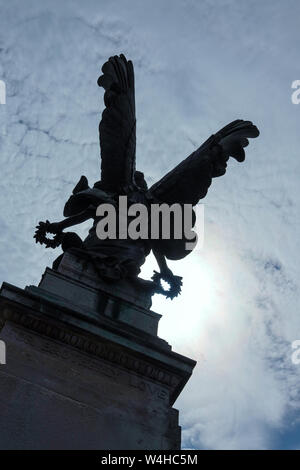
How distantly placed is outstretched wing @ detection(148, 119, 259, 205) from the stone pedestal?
9.72 feet

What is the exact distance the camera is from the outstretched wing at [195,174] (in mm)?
9844

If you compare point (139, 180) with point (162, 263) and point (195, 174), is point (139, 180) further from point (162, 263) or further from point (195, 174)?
point (162, 263)

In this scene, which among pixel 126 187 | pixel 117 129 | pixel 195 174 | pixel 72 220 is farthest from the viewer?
pixel 117 129

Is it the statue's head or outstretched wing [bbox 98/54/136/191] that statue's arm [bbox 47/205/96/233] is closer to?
outstretched wing [bbox 98/54/136/191]

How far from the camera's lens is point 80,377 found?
21.0 ft

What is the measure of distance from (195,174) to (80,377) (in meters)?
4.54

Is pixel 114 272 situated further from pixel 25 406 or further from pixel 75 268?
pixel 25 406

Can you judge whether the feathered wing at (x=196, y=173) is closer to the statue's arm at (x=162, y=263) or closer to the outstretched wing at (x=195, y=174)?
the outstretched wing at (x=195, y=174)

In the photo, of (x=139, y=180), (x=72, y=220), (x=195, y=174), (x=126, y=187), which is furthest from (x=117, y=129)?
(x=72, y=220)

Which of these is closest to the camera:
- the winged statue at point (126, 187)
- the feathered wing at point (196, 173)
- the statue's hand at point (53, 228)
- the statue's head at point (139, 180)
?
the winged statue at point (126, 187)

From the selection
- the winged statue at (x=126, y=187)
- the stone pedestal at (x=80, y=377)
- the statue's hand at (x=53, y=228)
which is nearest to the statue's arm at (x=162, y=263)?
the winged statue at (x=126, y=187)

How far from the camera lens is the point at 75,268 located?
26.1 feet

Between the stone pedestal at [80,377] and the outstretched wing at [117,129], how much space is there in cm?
299

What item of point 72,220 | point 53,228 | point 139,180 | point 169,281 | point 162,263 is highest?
point 139,180
